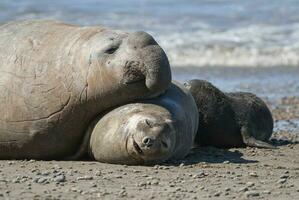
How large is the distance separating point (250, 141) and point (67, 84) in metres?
2.43

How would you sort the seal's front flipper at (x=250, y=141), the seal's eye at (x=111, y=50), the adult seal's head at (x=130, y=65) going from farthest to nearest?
1. the seal's front flipper at (x=250, y=141)
2. the seal's eye at (x=111, y=50)
3. the adult seal's head at (x=130, y=65)

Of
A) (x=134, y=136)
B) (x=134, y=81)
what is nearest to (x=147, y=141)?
(x=134, y=136)

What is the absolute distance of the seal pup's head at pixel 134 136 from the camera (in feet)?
23.3

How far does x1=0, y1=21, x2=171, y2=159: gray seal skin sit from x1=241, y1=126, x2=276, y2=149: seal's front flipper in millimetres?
1863

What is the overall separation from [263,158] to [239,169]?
0.93 m

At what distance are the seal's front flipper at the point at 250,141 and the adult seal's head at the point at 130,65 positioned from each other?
186 cm

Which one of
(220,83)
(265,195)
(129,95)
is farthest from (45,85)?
(220,83)

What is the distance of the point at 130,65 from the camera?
7.44 metres

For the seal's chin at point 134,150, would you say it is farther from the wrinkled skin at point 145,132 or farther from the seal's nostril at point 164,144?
the seal's nostril at point 164,144

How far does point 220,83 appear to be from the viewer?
14.8 m

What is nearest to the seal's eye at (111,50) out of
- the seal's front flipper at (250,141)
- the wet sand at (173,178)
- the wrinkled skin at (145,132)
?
the wrinkled skin at (145,132)

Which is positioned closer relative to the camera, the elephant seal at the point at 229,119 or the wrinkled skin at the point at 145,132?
the wrinkled skin at the point at 145,132

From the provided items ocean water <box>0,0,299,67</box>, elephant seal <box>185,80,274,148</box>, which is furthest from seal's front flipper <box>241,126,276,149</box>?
ocean water <box>0,0,299,67</box>

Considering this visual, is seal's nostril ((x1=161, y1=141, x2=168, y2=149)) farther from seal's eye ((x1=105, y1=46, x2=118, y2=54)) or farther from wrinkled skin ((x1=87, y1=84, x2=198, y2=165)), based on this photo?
seal's eye ((x1=105, y1=46, x2=118, y2=54))
